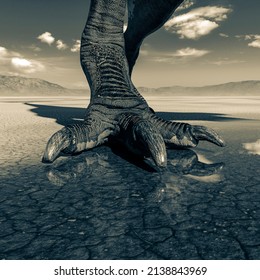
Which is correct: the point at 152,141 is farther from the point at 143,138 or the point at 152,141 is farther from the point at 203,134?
the point at 203,134

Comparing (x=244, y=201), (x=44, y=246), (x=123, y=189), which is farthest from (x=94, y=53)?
(x=44, y=246)

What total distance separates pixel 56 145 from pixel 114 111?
0.46 meters

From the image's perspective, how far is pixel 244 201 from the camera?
1034 mm

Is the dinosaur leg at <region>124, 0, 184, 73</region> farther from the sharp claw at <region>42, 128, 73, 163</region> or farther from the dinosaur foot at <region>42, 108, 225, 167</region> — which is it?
the sharp claw at <region>42, 128, 73, 163</region>

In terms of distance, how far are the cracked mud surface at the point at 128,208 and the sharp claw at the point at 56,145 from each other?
0.18 ft

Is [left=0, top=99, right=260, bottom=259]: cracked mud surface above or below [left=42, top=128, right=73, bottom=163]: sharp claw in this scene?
below

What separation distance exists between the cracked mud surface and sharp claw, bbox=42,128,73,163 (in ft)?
0.18

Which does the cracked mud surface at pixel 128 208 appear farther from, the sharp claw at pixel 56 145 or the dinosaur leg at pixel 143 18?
the dinosaur leg at pixel 143 18

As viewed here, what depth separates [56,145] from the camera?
1433 mm

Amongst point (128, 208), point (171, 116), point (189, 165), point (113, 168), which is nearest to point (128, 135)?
point (113, 168)

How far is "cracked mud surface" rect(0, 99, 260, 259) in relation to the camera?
74 centimetres

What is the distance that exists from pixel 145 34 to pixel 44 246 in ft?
7.51

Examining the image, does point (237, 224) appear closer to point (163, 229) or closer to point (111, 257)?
point (163, 229)

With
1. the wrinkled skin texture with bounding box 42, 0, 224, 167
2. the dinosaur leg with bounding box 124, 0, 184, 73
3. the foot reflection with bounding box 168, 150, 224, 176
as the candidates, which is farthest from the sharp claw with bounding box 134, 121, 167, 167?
the dinosaur leg with bounding box 124, 0, 184, 73
